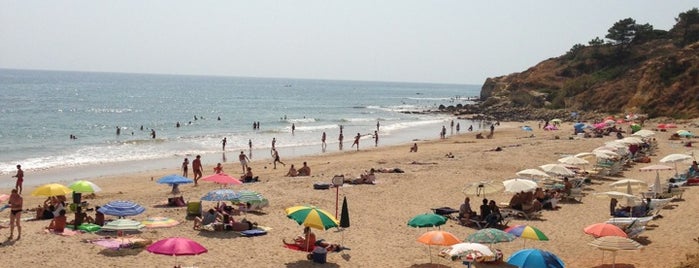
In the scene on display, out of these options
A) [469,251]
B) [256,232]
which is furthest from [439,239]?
[256,232]

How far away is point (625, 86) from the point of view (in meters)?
64.1

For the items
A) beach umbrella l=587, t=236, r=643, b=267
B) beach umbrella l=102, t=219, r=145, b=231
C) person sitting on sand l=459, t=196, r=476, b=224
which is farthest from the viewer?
person sitting on sand l=459, t=196, r=476, b=224

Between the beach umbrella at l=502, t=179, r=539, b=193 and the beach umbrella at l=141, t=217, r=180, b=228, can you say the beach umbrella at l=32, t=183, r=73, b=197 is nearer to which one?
the beach umbrella at l=141, t=217, r=180, b=228

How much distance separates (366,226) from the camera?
55.5 feet

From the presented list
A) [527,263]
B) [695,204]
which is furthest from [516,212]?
[527,263]

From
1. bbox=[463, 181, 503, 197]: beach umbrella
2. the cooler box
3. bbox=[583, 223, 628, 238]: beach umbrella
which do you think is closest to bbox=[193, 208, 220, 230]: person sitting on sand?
the cooler box

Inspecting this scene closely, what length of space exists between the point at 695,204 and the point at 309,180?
519 inches

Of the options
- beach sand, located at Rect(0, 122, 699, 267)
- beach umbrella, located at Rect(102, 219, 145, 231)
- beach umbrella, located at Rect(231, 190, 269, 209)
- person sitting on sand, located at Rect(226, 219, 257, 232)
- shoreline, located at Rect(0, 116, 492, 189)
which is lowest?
shoreline, located at Rect(0, 116, 492, 189)

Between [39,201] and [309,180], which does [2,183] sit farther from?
[309,180]

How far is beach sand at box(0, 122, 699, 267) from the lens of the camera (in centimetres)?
1330

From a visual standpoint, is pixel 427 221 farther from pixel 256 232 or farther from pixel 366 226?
pixel 256 232

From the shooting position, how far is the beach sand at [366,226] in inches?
523

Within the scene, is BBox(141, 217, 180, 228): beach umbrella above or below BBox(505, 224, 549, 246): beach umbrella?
below

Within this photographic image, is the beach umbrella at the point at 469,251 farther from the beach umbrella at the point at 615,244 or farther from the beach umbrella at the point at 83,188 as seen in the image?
the beach umbrella at the point at 83,188
